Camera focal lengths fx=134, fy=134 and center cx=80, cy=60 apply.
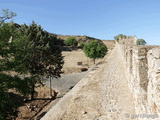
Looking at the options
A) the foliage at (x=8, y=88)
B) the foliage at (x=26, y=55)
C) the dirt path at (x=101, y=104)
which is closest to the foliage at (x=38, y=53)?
the foliage at (x=26, y=55)

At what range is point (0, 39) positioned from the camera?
7125 millimetres

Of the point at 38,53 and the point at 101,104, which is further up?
the point at 38,53

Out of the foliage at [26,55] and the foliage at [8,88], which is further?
the foliage at [26,55]

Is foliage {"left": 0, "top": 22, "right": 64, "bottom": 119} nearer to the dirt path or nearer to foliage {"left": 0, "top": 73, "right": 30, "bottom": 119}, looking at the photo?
foliage {"left": 0, "top": 73, "right": 30, "bottom": 119}

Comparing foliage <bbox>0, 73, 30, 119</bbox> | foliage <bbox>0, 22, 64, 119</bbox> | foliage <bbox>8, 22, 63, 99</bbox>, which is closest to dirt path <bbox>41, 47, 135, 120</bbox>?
foliage <bbox>0, 73, 30, 119</bbox>

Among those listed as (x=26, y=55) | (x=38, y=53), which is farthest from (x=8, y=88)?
(x=38, y=53)

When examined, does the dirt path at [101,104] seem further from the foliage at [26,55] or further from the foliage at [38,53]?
the foliage at [38,53]

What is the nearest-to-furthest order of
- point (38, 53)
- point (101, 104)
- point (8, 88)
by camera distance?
point (101, 104), point (8, 88), point (38, 53)

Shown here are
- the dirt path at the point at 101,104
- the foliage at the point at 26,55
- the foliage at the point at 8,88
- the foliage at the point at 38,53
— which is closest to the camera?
the dirt path at the point at 101,104

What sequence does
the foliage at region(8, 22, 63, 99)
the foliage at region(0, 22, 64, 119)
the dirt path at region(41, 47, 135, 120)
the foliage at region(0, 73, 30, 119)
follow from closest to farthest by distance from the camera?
the dirt path at region(41, 47, 135, 120), the foliage at region(0, 73, 30, 119), the foliage at region(0, 22, 64, 119), the foliage at region(8, 22, 63, 99)

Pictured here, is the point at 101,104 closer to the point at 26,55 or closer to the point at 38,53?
the point at 26,55

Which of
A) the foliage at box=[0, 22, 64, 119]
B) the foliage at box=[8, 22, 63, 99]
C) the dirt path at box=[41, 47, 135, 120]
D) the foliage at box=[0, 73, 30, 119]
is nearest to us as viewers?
the dirt path at box=[41, 47, 135, 120]

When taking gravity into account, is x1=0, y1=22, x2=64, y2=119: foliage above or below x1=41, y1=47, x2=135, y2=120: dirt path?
above

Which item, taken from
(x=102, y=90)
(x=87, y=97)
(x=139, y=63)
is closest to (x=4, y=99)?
(x=87, y=97)
